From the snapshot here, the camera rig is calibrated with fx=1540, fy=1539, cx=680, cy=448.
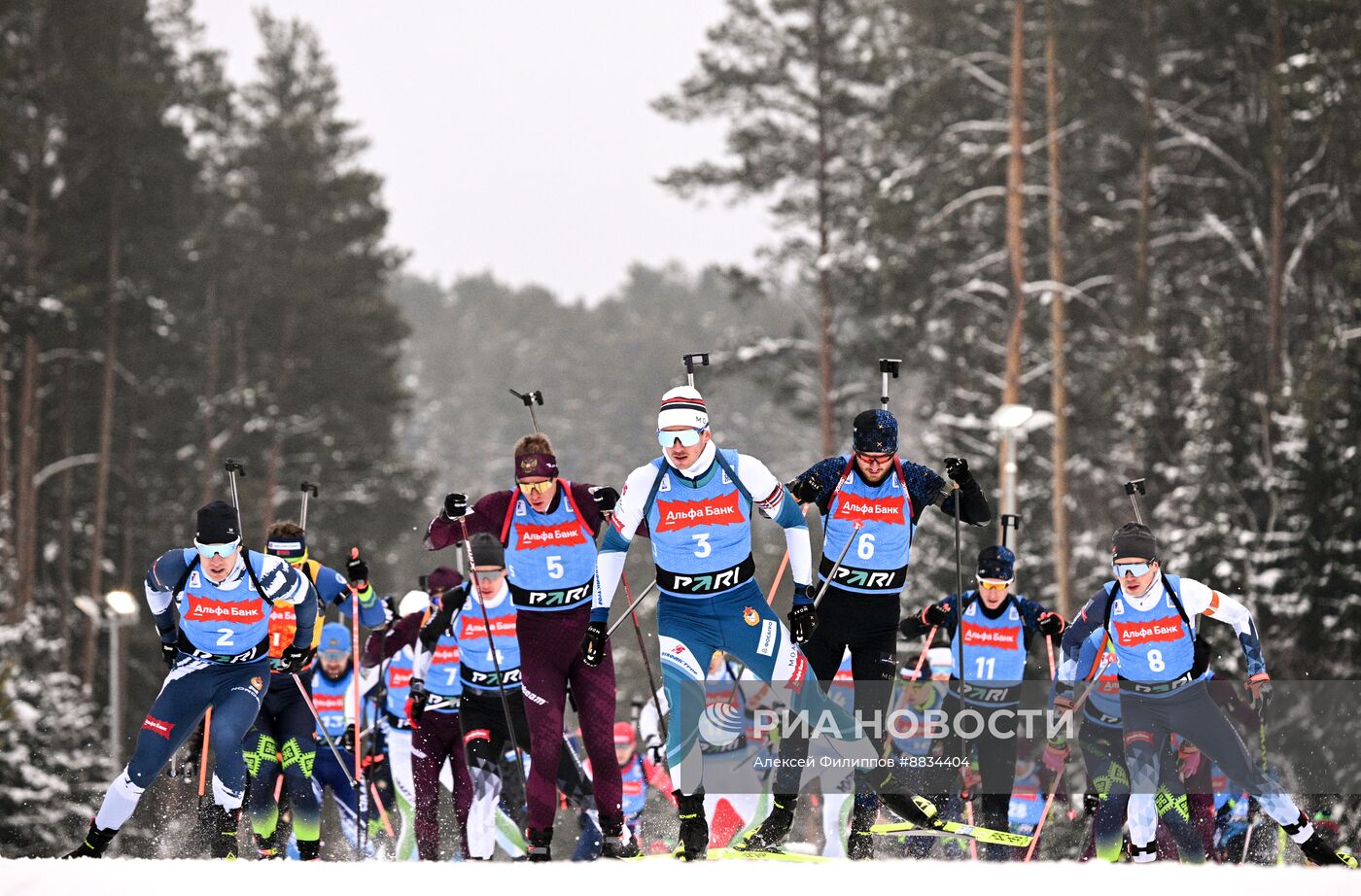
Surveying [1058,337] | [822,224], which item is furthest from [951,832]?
[822,224]

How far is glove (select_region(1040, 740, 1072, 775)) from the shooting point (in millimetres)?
9906

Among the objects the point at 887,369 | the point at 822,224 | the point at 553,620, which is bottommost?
the point at 553,620

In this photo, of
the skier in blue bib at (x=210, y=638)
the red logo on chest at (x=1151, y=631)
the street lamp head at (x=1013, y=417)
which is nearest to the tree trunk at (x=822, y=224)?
the street lamp head at (x=1013, y=417)

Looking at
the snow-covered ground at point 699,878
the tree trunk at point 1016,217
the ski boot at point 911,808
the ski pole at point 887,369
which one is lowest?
the ski boot at point 911,808

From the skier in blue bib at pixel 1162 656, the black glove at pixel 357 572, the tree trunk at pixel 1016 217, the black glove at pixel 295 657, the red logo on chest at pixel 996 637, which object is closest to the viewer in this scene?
the skier in blue bib at pixel 1162 656

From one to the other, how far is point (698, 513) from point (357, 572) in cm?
310

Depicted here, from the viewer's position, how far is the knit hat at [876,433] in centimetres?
780

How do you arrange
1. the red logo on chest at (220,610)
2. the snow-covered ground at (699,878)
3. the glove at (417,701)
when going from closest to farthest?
1. the snow-covered ground at (699,878)
2. the red logo on chest at (220,610)
3. the glove at (417,701)

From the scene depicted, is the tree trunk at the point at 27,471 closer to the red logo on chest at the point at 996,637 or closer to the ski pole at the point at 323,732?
the ski pole at the point at 323,732

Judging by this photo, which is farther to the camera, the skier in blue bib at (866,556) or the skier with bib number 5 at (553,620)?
the skier in blue bib at (866,556)

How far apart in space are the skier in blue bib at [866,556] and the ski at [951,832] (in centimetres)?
18

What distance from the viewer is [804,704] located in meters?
7.41

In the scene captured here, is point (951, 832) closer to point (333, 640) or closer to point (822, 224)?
point (333, 640)

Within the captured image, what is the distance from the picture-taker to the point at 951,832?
26.1 ft
